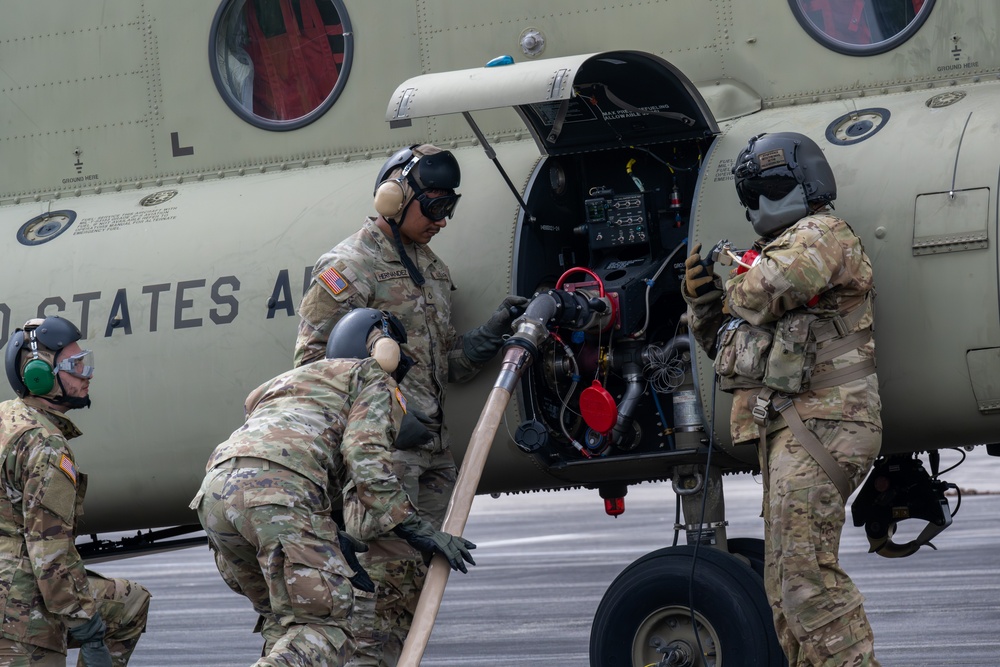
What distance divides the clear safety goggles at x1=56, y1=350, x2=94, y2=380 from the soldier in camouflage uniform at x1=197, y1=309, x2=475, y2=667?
4.05ft

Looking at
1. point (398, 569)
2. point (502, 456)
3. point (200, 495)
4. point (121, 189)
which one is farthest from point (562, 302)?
Answer: point (121, 189)

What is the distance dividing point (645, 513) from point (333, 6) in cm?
1481

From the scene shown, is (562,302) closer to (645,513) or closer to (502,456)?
(502,456)

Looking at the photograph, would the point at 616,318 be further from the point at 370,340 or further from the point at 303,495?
the point at 303,495

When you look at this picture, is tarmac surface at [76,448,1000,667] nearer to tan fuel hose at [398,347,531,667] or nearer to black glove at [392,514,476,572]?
tan fuel hose at [398,347,531,667]

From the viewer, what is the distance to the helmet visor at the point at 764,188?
19.6ft

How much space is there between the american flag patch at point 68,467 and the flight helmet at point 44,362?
1.28 feet

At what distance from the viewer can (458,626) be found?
1099 centimetres

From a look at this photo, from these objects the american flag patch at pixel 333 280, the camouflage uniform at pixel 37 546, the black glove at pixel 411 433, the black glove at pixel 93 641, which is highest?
the american flag patch at pixel 333 280

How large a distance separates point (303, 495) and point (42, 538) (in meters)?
1.47

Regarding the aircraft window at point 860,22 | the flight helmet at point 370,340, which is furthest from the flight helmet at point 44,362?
the aircraft window at point 860,22

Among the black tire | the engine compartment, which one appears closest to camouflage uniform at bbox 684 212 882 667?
the black tire

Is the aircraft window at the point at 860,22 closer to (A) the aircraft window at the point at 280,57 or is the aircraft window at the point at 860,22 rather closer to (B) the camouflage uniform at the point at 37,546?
(A) the aircraft window at the point at 280,57

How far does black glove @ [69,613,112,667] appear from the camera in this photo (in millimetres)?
6355
